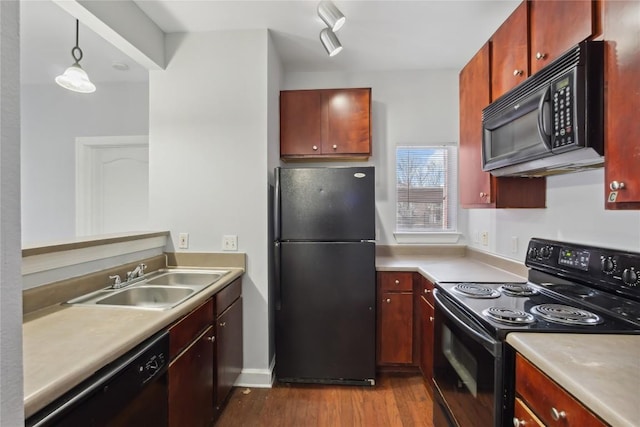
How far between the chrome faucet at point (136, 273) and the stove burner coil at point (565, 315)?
2.05 meters

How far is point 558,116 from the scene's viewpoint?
46.1 inches

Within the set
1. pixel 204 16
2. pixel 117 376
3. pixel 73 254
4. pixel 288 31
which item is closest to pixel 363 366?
pixel 117 376

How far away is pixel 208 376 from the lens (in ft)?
5.58

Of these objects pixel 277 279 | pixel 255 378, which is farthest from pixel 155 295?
pixel 255 378

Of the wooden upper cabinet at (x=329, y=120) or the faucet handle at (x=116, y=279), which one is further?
the wooden upper cabinet at (x=329, y=120)

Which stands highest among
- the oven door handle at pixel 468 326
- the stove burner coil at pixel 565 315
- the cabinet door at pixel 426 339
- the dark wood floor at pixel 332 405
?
the stove burner coil at pixel 565 315

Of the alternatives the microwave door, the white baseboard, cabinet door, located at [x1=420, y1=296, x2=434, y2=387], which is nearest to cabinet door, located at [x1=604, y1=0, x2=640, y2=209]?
the microwave door

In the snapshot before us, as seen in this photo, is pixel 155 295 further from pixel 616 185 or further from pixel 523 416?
pixel 616 185

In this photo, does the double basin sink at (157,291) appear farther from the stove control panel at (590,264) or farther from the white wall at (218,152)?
the stove control panel at (590,264)

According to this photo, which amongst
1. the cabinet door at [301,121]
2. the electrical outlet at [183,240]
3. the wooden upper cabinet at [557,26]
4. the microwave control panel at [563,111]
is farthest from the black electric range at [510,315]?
the electrical outlet at [183,240]

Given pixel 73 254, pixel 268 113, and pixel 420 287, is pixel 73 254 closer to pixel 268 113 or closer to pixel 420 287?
pixel 268 113

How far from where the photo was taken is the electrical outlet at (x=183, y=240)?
2273mm

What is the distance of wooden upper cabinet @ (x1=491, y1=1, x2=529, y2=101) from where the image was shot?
1.51 meters

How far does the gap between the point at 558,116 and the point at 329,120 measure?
1725 mm
